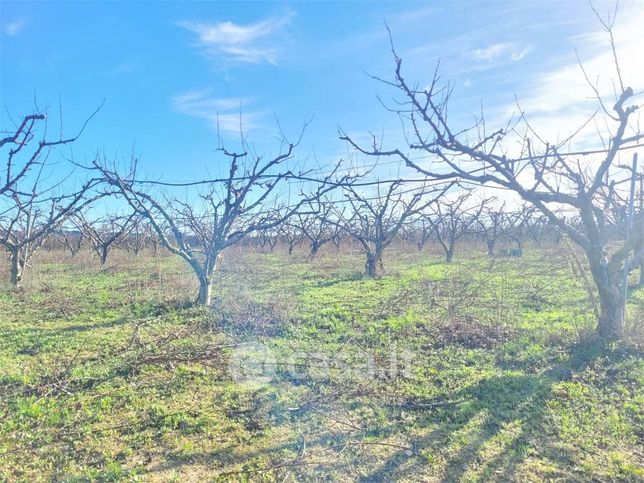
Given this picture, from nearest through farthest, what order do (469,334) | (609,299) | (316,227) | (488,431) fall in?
(488,431), (609,299), (469,334), (316,227)

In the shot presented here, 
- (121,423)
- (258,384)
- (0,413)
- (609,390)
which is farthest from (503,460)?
(0,413)

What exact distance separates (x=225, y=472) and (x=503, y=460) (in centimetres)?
168

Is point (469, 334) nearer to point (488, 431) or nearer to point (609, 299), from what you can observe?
point (609, 299)

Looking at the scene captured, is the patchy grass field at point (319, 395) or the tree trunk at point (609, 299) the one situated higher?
the tree trunk at point (609, 299)

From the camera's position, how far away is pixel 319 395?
137 inches

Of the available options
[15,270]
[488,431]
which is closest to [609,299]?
[488,431]

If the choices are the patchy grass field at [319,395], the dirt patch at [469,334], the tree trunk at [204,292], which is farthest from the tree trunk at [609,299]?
the tree trunk at [204,292]

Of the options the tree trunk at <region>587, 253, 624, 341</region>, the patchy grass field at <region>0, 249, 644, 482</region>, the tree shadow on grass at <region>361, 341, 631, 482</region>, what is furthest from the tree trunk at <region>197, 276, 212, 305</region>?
the tree trunk at <region>587, 253, 624, 341</region>

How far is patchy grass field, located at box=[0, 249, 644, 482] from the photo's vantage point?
2.52 metres

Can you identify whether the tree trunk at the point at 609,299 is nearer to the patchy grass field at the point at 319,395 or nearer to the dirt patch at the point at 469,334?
the patchy grass field at the point at 319,395

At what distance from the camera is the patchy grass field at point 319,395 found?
2521mm

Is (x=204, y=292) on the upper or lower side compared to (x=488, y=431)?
upper

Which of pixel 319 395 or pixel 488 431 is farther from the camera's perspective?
pixel 319 395

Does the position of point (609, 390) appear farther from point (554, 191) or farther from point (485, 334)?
point (554, 191)
